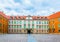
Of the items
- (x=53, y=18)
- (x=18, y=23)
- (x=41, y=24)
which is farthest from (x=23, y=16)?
(x=53, y=18)

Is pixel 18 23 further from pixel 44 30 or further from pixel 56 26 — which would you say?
pixel 56 26

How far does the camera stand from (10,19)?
248ft

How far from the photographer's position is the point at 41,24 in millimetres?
75500

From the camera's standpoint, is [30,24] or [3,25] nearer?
[3,25]

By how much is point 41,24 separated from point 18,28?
10781 mm

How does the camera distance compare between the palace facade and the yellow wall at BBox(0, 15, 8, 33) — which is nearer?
the yellow wall at BBox(0, 15, 8, 33)

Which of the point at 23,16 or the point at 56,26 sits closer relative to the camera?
the point at 56,26

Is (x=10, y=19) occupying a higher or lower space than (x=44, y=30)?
higher

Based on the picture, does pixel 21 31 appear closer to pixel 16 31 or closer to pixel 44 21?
pixel 16 31

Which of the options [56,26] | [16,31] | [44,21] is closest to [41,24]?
[44,21]

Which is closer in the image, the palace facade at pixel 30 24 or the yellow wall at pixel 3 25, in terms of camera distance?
the yellow wall at pixel 3 25

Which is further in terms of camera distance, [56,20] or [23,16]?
[23,16]

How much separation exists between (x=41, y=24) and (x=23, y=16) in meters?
9.45

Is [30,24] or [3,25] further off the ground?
[30,24]
